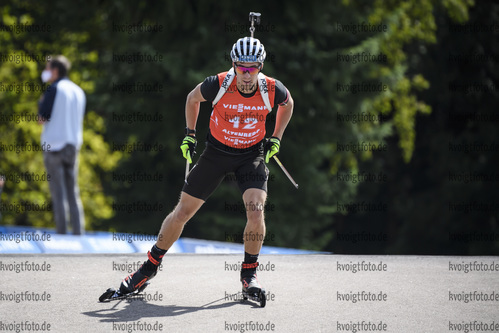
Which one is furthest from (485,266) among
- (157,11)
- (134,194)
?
(134,194)

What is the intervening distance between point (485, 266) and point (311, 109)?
30.8 feet

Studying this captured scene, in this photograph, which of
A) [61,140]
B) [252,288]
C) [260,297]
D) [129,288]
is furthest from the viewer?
[61,140]

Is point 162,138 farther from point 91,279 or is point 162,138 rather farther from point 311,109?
point 91,279

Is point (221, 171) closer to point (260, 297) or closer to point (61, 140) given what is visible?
point (260, 297)

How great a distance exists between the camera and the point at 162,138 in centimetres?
1738

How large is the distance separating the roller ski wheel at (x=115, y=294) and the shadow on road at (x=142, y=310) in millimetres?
42

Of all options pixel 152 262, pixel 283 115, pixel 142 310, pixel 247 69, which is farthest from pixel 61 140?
pixel 142 310

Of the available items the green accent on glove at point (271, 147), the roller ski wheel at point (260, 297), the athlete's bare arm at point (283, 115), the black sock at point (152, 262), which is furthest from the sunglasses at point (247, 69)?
the roller ski wheel at point (260, 297)

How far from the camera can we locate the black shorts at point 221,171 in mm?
6820

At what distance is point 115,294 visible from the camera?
6621mm

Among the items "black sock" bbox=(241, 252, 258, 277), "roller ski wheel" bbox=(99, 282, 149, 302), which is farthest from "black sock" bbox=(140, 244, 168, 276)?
"black sock" bbox=(241, 252, 258, 277)

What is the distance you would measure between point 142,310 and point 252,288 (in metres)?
0.91

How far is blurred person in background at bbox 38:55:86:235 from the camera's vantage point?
35.0 feet

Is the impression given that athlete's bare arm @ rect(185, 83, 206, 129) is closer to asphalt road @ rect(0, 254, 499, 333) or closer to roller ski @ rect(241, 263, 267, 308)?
roller ski @ rect(241, 263, 267, 308)
